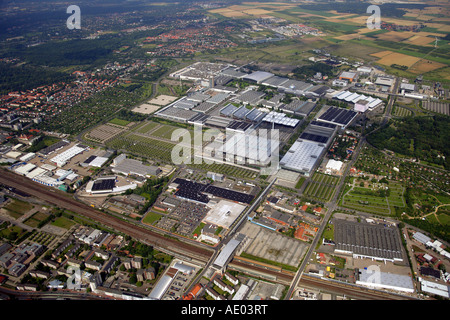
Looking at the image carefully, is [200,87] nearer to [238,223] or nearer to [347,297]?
[238,223]

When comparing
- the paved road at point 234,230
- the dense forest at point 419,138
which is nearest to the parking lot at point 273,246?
the paved road at point 234,230

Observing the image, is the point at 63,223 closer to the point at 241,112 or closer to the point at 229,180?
the point at 229,180

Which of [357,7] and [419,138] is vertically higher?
[357,7]

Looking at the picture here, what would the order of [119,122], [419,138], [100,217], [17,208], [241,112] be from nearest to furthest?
[100,217], [17,208], [419,138], [241,112], [119,122]

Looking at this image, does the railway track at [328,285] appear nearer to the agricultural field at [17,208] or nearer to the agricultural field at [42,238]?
the agricultural field at [42,238]

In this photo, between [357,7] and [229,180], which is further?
[357,7]

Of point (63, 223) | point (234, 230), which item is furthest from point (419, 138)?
point (63, 223)
